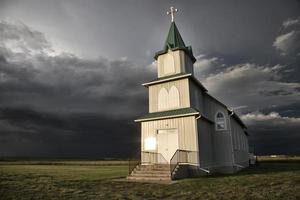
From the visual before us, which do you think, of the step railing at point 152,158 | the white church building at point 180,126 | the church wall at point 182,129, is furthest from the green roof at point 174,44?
the step railing at point 152,158

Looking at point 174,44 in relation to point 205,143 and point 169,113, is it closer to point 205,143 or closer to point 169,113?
point 169,113

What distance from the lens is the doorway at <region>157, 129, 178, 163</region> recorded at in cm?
1864

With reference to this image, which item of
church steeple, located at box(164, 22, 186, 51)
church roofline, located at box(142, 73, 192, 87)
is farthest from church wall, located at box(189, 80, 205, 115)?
church steeple, located at box(164, 22, 186, 51)

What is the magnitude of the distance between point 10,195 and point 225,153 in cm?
1604

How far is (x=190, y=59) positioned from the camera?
23.1m

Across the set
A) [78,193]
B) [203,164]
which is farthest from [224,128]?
[78,193]

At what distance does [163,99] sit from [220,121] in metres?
5.43

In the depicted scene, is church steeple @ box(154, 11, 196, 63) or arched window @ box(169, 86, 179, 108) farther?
church steeple @ box(154, 11, 196, 63)

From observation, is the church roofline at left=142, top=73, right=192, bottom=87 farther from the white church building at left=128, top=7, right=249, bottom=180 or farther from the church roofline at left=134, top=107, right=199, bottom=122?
the church roofline at left=134, top=107, right=199, bottom=122

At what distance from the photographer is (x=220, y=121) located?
21844 millimetres

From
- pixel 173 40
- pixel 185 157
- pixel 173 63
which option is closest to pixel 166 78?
pixel 173 63

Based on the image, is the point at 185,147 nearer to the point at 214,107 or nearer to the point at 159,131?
the point at 159,131

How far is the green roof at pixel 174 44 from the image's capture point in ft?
72.4

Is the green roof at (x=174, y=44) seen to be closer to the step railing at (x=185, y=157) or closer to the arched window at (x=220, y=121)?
the arched window at (x=220, y=121)
